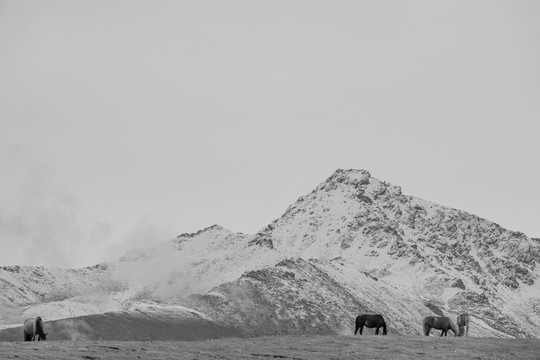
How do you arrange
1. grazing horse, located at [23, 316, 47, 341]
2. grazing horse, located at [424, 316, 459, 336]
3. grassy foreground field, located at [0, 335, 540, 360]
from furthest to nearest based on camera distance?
grazing horse, located at [424, 316, 459, 336]
grazing horse, located at [23, 316, 47, 341]
grassy foreground field, located at [0, 335, 540, 360]

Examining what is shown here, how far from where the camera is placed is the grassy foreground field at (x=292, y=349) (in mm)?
62219

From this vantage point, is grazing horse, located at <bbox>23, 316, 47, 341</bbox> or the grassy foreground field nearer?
the grassy foreground field

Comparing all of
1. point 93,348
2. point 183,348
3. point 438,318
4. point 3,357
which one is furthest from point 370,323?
point 3,357

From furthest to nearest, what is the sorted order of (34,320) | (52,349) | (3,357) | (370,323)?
(370,323) → (34,320) → (52,349) → (3,357)

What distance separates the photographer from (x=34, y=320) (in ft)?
257

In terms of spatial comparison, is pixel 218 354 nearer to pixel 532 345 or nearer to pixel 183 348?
pixel 183 348

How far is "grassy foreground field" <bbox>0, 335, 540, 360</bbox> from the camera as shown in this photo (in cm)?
6222

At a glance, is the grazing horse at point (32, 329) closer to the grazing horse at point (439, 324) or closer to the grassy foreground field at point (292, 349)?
the grassy foreground field at point (292, 349)

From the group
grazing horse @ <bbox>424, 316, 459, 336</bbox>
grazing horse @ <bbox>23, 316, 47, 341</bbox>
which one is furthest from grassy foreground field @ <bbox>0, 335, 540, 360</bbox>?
grazing horse @ <bbox>424, 316, 459, 336</bbox>

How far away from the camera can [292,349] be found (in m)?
72.6

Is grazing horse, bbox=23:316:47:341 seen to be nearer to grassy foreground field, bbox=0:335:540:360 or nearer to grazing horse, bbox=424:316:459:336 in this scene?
grassy foreground field, bbox=0:335:540:360

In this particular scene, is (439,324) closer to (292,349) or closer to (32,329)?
(292,349)

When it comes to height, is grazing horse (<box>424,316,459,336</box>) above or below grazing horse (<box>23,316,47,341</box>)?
above

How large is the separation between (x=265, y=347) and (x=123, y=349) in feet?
43.5
